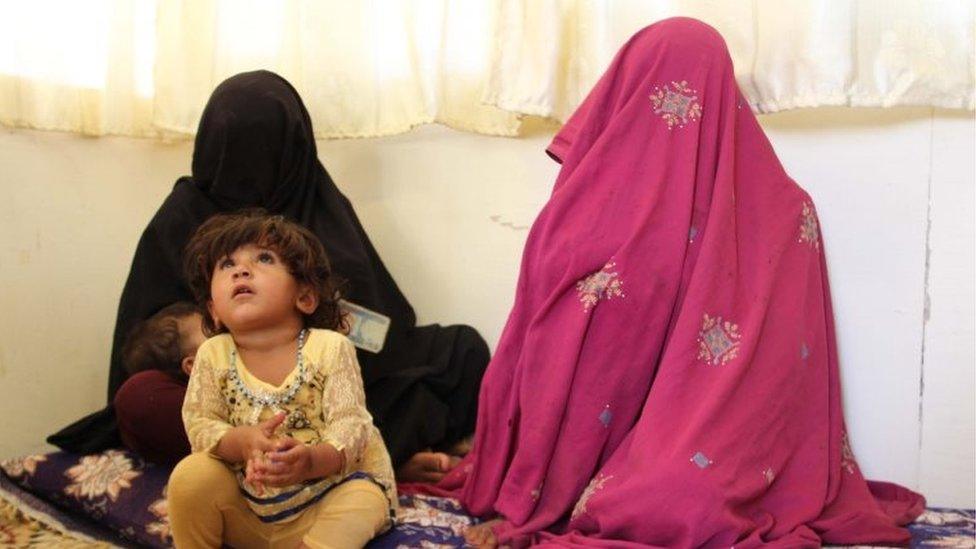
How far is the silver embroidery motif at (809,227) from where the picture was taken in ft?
6.64

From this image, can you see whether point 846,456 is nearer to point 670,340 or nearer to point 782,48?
point 670,340

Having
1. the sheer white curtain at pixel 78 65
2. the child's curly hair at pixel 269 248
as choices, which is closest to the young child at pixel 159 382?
the child's curly hair at pixel 269 248

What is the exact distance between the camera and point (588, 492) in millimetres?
1808

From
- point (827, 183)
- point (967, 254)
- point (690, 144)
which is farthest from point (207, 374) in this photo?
point (967, 254)

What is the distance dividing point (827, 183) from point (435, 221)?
2.97 feet

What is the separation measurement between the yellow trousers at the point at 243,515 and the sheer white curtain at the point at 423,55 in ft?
3.15

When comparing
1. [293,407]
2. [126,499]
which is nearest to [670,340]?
[293,407]

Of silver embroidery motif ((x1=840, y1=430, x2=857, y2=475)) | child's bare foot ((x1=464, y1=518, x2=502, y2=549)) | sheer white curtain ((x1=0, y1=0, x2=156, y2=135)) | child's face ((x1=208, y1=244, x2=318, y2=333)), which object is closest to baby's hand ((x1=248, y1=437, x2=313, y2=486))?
child's face ((x1=208, y1=244, x2=318, y2=333))

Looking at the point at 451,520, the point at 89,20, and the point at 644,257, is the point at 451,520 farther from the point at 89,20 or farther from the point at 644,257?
the point at 89,20

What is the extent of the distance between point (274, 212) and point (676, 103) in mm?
879

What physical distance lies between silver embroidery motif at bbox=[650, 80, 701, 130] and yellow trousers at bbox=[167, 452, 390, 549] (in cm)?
82

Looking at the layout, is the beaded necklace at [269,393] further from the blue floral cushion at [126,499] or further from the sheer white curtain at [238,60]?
the sheer white curtain at [238,60]

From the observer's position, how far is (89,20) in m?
2.70

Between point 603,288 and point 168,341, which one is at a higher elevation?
point 603,288
